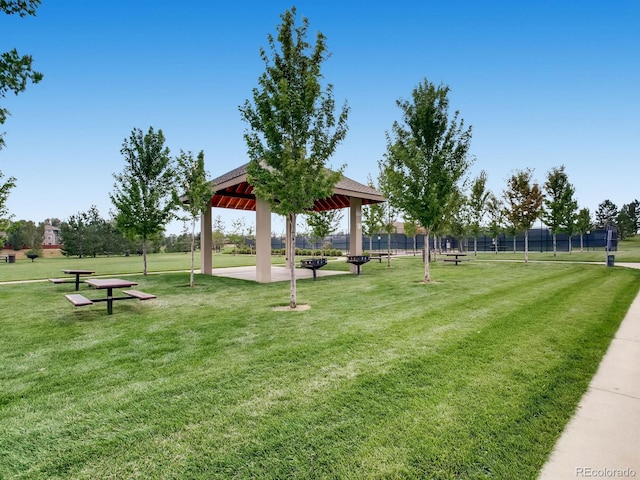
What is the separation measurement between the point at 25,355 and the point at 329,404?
4585 mm

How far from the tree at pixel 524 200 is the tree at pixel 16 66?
958 inches

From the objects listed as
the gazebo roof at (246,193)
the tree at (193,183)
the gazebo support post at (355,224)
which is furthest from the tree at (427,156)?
the tree at (193,183)

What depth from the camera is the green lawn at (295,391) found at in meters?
2.21


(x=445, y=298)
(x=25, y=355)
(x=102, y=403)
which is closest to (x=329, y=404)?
(x=102, y=403)

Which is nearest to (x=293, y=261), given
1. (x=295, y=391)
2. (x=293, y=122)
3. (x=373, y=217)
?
(x=293, y=122)

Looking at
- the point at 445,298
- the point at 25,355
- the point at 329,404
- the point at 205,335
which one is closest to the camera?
the point at 329,404

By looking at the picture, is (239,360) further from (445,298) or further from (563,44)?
(563,44)

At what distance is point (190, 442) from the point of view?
2.40 m

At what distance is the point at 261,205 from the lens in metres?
12.2

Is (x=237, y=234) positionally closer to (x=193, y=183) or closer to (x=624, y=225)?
(x=193, y=183)

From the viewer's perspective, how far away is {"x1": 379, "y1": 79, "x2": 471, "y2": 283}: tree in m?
11.2

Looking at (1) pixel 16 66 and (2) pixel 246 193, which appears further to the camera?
(2) pixel 246 193

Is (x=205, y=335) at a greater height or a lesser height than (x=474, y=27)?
lesser

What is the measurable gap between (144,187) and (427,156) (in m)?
12.8
